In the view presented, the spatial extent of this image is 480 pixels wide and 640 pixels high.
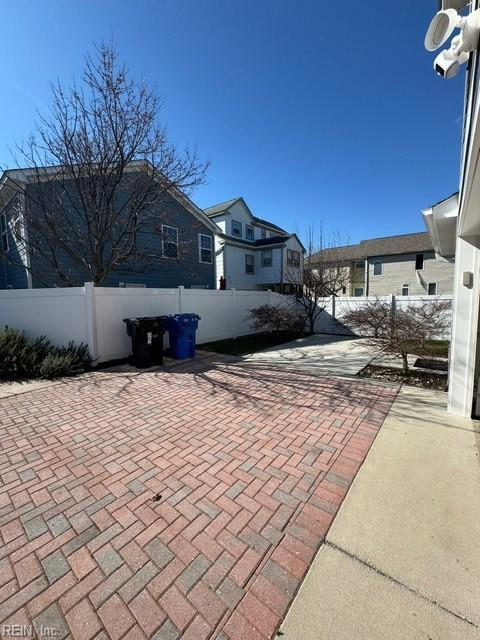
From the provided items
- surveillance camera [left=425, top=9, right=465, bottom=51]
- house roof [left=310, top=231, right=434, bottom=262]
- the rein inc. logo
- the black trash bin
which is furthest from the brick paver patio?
house roof [left=310, top=231, right=434, bottom=262]

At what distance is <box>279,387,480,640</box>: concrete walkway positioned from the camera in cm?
149

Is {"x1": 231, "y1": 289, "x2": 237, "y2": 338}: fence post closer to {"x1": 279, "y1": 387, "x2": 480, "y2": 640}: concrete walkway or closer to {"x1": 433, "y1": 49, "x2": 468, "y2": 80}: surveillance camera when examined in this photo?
{"x1": 279, "y1": 387, "x2": 480, "y2": 640}: concrete walkway

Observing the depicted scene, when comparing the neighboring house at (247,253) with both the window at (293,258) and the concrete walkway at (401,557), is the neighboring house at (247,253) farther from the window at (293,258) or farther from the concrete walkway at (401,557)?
the concrete walkway at (401,557)

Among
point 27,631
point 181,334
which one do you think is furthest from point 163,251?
point 27,631

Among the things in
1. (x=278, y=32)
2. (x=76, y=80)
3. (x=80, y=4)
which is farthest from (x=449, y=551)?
(x=76, y=80)

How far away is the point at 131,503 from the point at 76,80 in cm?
1141

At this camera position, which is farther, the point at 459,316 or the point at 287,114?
the point at 287,114

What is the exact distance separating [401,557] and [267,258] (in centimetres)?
2286

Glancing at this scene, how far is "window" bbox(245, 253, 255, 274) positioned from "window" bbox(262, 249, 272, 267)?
3.09ft

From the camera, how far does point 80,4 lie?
21.3ft

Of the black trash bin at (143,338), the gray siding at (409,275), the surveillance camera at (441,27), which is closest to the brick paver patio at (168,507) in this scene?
the black trash bin at (143,338)

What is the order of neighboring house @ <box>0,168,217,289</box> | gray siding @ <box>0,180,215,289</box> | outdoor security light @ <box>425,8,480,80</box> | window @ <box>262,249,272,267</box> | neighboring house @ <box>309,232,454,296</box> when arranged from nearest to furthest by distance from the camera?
outdoor security light @ <box>425,8,480,80</box> → neighboring house @ <box>0,168,217,289</box> → gray siding @ <box>0,180,215,289</box> → window @ <box>262,249,272,267</box> → neighboring house @ <box>309,232,454,296</box>

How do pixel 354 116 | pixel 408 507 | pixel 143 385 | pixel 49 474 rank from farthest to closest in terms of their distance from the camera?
pixel 354 116
pixel 143 385
pixel 49 474
pixel 408 507

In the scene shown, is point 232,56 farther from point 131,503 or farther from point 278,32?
point 131,503
